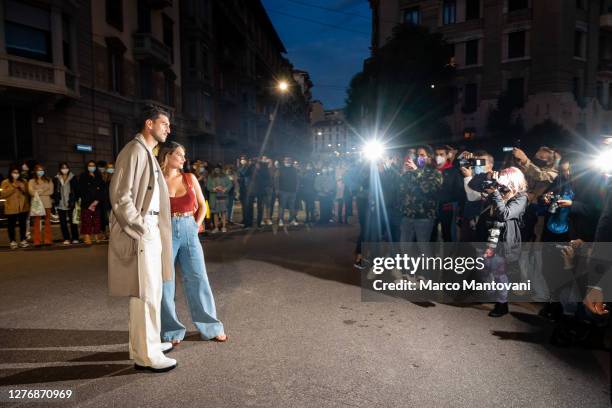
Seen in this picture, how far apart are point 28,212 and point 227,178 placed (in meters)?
5.03

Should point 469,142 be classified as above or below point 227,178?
above

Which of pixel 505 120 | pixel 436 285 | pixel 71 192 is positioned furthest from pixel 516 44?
pixel 71 192

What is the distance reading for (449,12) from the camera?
35.0 metres

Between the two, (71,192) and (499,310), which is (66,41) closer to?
(71,192)

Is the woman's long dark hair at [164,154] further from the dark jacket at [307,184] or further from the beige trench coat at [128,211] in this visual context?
the dark jacket at [307,184]

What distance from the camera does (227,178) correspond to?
12.4 meters

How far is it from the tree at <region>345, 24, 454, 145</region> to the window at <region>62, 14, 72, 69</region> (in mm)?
19725

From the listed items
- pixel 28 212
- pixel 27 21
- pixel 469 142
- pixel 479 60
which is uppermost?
pixel 479 60

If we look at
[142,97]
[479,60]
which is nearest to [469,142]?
[479,60]

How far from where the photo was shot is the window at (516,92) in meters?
32.4

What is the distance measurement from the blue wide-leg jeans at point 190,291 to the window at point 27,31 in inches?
647

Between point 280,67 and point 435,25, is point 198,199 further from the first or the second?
point 280,67

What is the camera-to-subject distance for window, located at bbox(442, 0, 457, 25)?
34.7m

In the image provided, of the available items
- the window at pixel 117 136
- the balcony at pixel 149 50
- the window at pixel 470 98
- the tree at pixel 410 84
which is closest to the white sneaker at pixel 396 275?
the window at pixel 117 136
